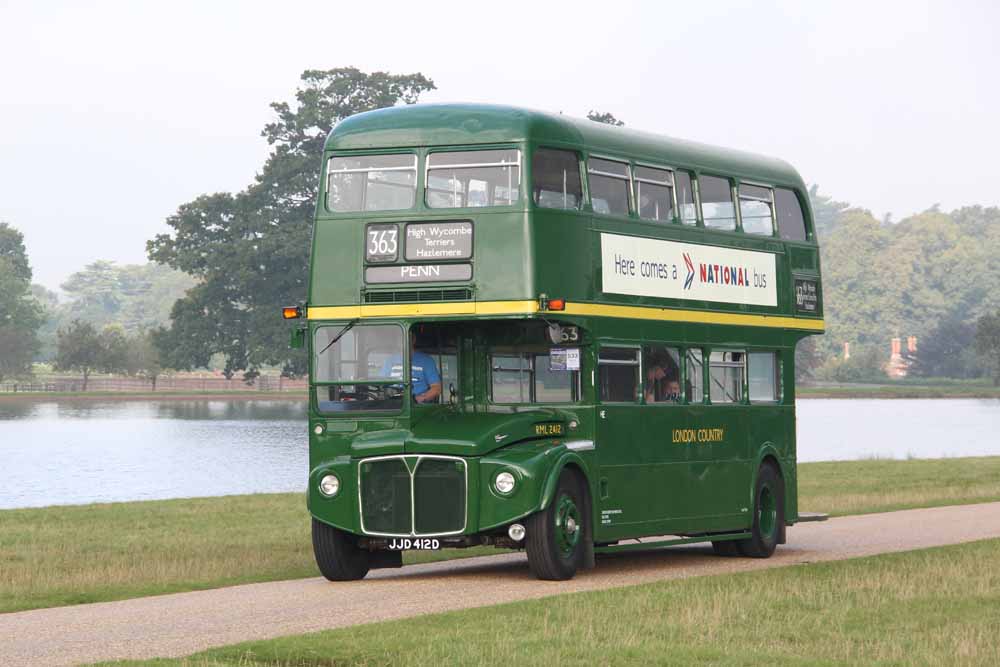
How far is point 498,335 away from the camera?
19.3 m

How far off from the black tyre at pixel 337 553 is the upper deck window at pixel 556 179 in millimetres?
3825

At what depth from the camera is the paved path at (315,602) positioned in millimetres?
13945

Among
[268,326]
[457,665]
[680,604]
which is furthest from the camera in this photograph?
[268,326]

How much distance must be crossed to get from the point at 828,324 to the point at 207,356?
10852 cm

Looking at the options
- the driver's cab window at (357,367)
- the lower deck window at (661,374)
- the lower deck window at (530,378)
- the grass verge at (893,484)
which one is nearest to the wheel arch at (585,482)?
the lower deck window at (530,378)

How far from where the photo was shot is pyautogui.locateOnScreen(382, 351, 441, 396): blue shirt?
730 inches

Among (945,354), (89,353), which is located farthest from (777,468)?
(945,354)

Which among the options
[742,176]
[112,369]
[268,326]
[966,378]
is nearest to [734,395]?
[742,176]

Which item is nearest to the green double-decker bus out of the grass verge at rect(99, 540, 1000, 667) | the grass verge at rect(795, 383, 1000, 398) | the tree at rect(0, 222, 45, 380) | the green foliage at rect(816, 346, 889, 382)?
the grass verge at rect(99, 540, 1000, 667)

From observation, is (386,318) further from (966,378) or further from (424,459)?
(966,378)

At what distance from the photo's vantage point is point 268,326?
9681 cm

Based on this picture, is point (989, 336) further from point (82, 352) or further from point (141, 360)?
point (82, 352)

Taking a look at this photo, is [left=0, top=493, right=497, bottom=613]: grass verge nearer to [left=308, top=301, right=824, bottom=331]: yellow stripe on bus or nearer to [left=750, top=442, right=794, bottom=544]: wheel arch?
[left=308, top=301, right=824, bottom=331]: yellow stripe on bus

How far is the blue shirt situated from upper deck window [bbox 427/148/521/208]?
1560 mm
